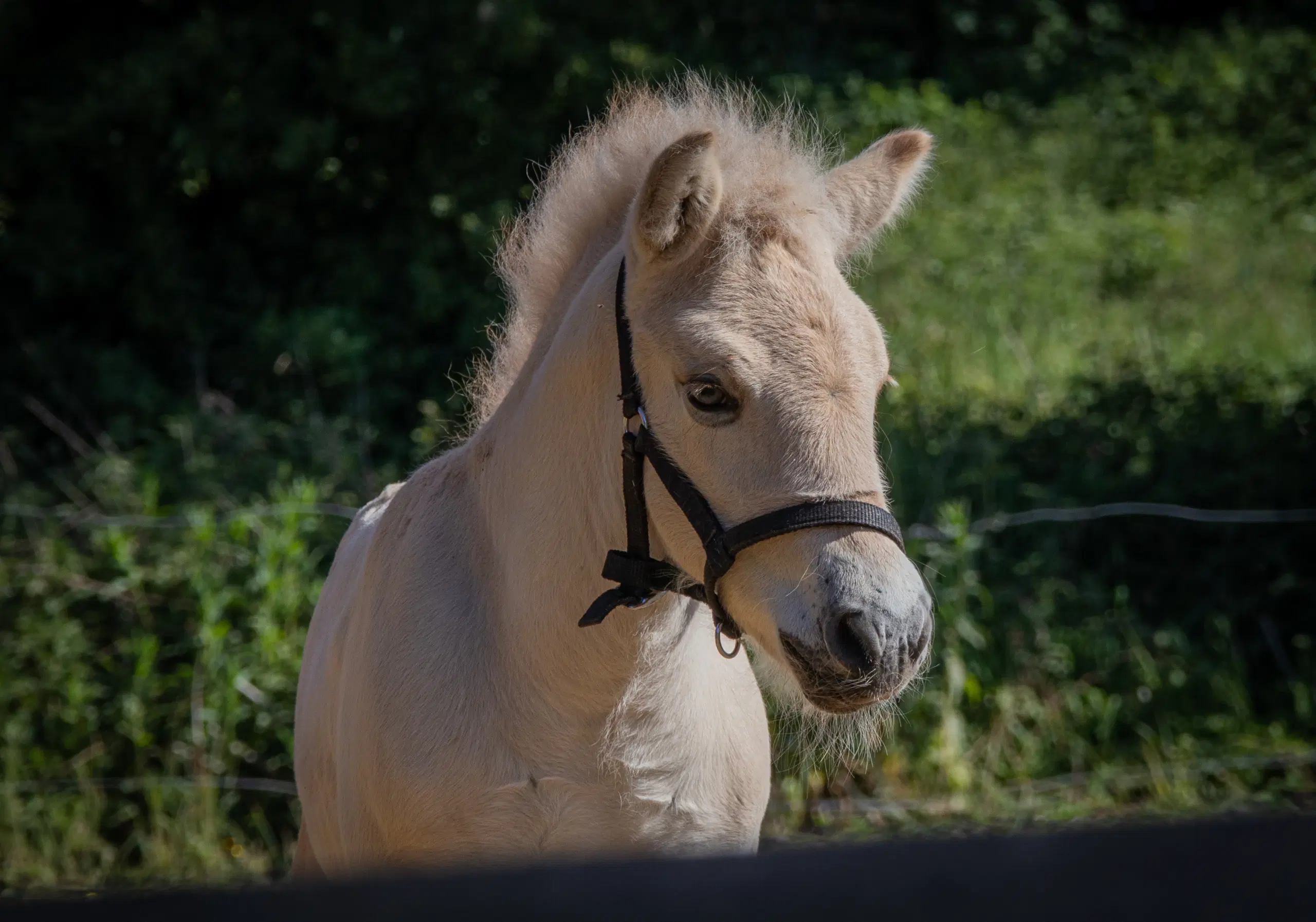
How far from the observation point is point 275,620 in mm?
5707

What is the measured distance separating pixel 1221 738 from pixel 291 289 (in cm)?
703

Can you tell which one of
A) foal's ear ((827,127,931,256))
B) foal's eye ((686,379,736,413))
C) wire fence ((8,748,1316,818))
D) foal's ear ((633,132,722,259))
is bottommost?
wire fence ((8,748,1316,818))

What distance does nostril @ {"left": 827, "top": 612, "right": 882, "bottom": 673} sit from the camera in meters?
1.94

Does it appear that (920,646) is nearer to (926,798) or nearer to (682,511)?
(682,511)

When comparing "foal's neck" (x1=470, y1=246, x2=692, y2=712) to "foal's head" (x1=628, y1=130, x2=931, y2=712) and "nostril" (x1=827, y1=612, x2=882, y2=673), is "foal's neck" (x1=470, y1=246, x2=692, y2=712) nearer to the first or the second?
"foal's head" (x1=628, y1=130, x2=931, y2=712)

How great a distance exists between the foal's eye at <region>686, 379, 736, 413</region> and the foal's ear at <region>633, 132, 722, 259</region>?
0.94ft

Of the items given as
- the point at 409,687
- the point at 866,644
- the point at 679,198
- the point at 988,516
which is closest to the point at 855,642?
the point at 866,644

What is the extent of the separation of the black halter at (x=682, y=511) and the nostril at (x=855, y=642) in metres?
0.17

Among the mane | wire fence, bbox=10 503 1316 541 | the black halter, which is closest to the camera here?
the black halter

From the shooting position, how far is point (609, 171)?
2.69m

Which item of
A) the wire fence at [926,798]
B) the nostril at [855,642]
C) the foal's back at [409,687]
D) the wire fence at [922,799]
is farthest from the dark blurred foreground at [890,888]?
the wire fence at [926,798]

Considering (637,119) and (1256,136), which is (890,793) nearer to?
(637,119)

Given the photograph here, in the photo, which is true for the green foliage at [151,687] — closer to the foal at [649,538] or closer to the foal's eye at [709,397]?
the foal at [649,538]

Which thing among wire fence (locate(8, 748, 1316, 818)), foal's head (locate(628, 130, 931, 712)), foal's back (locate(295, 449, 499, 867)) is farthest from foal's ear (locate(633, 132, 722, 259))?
wire fence (locate(8, 748, 1316, 818))
